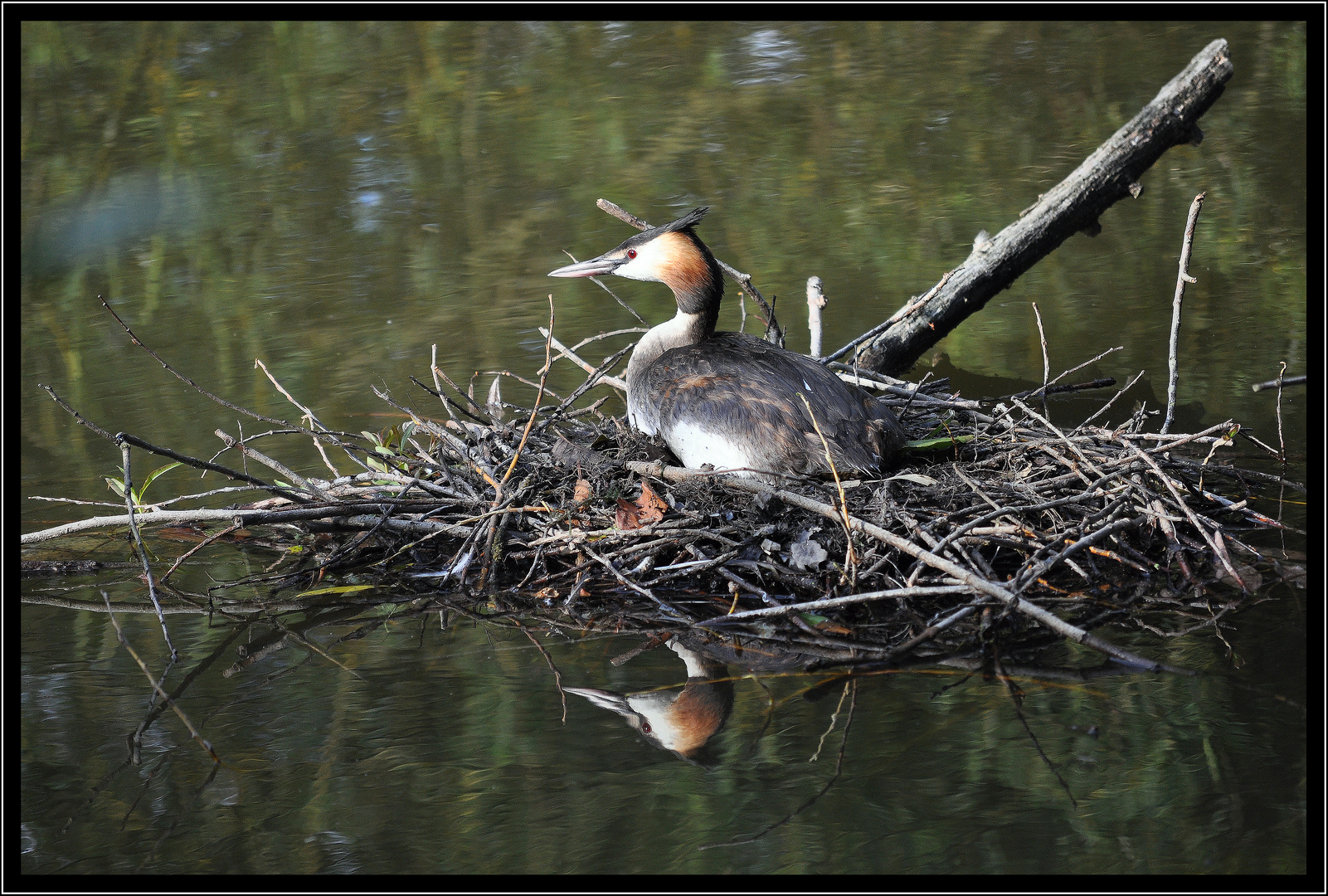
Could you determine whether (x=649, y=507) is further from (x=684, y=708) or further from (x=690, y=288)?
(x=690, y=288)

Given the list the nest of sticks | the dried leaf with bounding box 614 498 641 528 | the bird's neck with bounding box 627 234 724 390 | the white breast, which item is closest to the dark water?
the nest of sticks

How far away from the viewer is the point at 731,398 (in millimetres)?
3756

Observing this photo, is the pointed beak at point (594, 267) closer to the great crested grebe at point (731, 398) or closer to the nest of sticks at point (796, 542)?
the great crested grebe at point (731, 398)

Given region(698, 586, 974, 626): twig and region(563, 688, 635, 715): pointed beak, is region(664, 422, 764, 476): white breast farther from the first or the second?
region(563, 688, 635, 715): pointed beak

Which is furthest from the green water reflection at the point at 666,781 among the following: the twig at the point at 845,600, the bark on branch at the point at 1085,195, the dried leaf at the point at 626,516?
the bark on branch at the point at 1085,195

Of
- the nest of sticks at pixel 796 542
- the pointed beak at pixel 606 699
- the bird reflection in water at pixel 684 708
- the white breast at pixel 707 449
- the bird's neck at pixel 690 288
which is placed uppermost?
the bird's neck at pixel 690 288

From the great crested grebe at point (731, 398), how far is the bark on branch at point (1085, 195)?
4.41ft

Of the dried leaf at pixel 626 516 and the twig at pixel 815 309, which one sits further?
the twig at pixel 815 309

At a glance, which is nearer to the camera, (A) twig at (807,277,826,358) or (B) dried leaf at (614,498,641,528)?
(B) dried leaf at (614,498,641,528)

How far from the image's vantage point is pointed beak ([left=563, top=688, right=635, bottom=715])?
314cm

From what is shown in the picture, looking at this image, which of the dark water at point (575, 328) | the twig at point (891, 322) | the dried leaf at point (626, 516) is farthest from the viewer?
the twig at point (891, 322)

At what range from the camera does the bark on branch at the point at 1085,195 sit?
207 inches

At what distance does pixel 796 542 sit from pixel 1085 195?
9.23 feet

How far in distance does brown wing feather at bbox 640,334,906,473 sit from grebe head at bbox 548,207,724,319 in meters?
0.27
